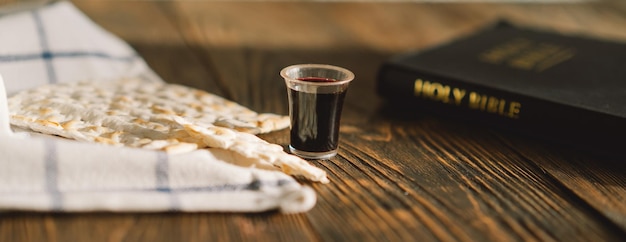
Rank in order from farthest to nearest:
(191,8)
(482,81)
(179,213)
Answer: (191,8), (482,81), (179,213)

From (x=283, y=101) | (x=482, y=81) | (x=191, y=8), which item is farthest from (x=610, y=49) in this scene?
(x=191, y=8)

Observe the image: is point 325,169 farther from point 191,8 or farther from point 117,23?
point 191,8

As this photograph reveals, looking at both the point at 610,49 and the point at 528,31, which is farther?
the point at 528,31

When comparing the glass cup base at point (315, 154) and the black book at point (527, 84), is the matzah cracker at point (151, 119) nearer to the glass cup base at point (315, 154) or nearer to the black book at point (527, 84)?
the glass cup base at point (315, 154)

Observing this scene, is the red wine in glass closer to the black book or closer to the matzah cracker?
the matzah cracker

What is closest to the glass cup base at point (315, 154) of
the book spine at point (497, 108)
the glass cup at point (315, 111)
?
the glass cup at point (315, 111)

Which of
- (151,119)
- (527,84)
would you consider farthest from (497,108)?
(151,119)

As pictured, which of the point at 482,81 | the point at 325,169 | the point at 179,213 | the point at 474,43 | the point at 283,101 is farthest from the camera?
the point at 474,43
